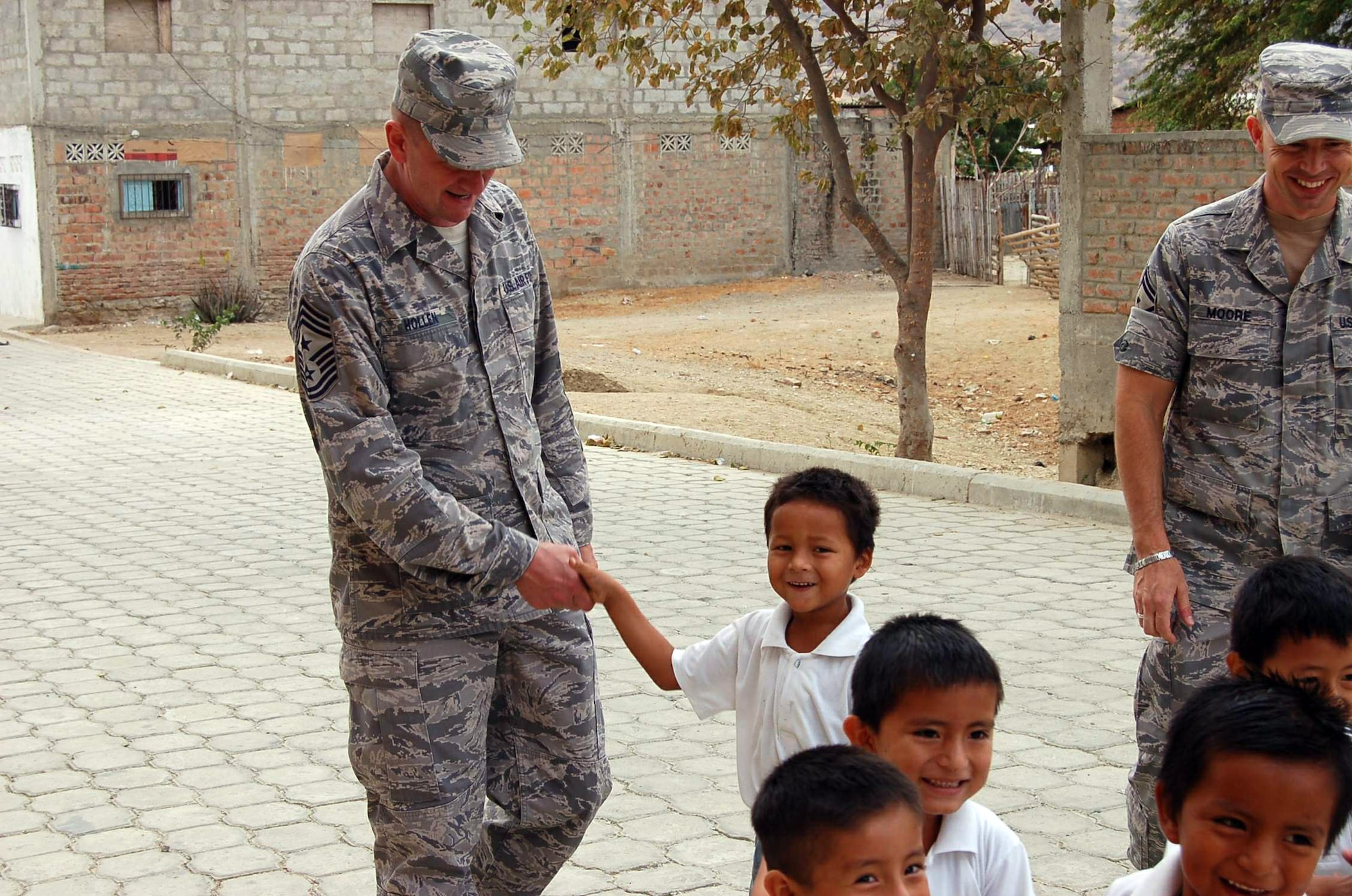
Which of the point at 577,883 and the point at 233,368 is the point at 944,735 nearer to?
the point at 577,883

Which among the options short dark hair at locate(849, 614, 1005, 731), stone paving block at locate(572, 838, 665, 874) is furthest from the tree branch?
short dark hair at locate(849, 614, 1005, 731)

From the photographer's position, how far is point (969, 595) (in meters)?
6.89

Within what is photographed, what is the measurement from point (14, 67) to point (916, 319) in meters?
17.5

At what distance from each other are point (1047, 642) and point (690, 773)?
1973mm

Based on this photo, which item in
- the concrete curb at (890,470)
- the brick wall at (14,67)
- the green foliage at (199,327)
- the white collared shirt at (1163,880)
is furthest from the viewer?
the brick wall at (14,67)

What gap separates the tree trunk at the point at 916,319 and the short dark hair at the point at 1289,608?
24.7ft

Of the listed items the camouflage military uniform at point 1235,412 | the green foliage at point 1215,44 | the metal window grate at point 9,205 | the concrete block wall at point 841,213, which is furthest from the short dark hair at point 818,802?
the concrete block wall at point 841,213

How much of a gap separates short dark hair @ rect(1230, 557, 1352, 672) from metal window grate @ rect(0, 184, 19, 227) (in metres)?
23.6

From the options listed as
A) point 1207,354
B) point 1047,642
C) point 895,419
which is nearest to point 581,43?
point 895,419

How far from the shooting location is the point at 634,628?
3086 mm

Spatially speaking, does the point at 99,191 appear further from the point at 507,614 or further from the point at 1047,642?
the point at 507,614

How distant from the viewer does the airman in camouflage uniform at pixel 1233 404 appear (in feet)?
10.6

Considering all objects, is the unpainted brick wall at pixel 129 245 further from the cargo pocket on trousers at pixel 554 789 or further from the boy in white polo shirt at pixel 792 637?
the boy in white polo shirt at pixel 792 637

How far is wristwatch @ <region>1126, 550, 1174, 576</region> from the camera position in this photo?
3.33 meters
